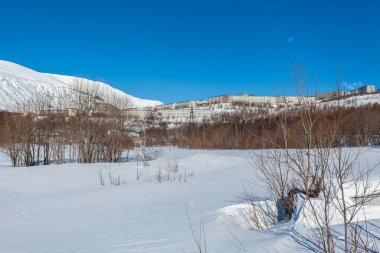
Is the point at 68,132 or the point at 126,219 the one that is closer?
the point at 126,219

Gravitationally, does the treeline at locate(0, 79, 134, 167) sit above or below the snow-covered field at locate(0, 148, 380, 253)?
above

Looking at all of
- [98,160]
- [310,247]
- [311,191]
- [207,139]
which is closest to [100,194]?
[311,191]

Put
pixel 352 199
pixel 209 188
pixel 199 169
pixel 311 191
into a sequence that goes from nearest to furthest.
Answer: pixel 311 191
pixel 352 199
pixel 209 188
pixel 199 169

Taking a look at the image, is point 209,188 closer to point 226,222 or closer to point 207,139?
point 226,222

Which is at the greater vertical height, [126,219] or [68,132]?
→ [68,132]

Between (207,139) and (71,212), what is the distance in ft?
92.0

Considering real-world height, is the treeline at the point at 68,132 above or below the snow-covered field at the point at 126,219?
above

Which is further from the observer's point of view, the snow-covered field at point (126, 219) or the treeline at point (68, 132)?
the treeline at point (68, 132)

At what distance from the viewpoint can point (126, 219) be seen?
585cm

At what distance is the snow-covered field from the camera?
3901 millimetres

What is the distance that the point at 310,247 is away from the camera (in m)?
3.20

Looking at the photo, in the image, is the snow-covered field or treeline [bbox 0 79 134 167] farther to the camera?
treeline [bbox 0 79 134 167]

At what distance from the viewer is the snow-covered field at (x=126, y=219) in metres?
3.90

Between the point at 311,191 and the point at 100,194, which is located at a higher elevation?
the point at 311,191
